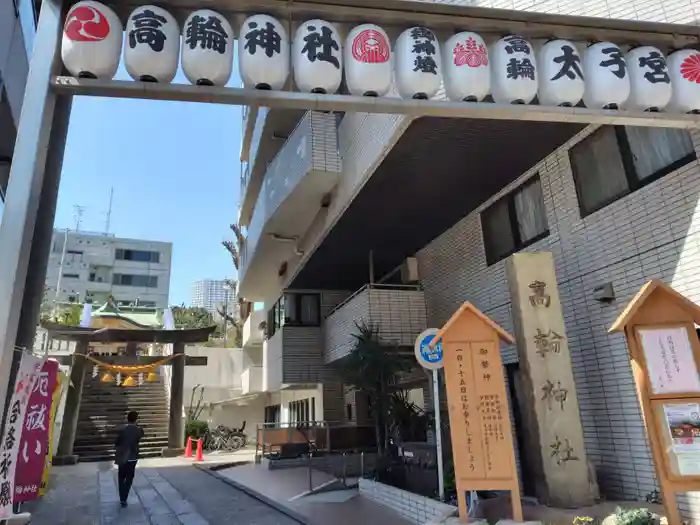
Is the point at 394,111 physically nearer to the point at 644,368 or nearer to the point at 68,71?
the point at 68,71

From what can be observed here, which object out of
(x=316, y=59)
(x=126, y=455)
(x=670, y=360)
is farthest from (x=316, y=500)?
(x=316, y=59)

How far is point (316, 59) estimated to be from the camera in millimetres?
5312

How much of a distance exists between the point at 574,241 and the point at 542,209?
1.13 m

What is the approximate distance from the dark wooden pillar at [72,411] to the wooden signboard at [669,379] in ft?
67.8

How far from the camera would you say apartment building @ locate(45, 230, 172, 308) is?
5875 centimetres

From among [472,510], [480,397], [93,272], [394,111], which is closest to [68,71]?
[394,111]

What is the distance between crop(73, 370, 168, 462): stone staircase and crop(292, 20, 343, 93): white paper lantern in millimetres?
20649

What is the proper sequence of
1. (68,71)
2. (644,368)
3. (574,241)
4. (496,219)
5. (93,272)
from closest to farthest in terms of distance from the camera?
(68,71)
(644,368)
(574,241)
(496,219)
(93,272)

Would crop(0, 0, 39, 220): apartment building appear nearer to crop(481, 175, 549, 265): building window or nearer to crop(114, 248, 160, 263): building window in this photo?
crop(481, 175, 549, 265): building window

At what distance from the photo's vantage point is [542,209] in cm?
942

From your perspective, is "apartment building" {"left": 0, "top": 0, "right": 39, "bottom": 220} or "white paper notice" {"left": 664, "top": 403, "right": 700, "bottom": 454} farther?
"apartment building" {"left": 0, "top": 0, "right": 39, "bottom": 220}

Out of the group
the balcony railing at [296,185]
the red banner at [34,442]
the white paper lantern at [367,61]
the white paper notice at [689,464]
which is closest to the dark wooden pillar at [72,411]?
the balcony railing at [296,185]

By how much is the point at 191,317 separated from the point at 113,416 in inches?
1098

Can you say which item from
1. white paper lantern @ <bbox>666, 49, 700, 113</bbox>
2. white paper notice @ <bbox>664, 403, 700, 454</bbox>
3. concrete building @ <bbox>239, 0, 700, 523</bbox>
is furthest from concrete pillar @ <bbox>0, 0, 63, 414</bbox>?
white paper lantern @ <bbox>666, 49, 700, 113</bbox>
